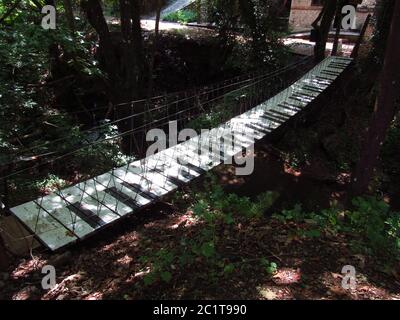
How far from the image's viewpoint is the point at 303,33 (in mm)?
11508

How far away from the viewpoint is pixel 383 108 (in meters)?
3.20

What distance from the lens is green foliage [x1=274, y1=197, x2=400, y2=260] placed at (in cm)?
278

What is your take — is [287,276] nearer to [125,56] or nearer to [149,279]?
[149,279]

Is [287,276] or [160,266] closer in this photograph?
[287,276]

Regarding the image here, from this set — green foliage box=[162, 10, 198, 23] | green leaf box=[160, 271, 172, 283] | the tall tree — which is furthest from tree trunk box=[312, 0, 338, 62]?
green leaf box=[160, 271, 172, 283]

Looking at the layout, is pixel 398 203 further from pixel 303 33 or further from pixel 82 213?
pixel 303 33

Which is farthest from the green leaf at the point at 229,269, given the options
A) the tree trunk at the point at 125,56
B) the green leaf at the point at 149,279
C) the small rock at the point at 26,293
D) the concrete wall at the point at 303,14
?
the concrete wall at the point at 303,14

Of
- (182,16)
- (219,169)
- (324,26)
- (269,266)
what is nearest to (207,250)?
(269,266)

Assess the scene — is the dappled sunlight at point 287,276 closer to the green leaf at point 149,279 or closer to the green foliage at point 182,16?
the green leaf at point 149,279

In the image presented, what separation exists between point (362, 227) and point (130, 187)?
2.17 m

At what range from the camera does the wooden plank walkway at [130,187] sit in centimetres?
270

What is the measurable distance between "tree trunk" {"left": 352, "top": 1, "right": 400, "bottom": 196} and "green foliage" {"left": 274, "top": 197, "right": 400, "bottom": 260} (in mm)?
274

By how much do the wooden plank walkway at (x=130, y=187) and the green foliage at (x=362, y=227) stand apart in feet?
3.69

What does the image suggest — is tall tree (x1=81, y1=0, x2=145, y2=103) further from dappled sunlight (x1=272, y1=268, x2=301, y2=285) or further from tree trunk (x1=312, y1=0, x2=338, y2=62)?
dappled sunlight (x1=272, y1=268, x2=301, y2=285)
